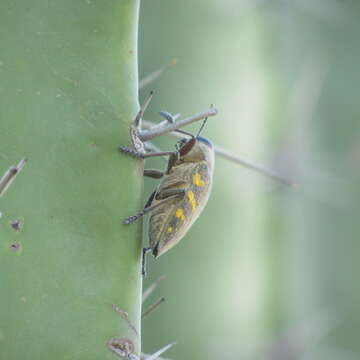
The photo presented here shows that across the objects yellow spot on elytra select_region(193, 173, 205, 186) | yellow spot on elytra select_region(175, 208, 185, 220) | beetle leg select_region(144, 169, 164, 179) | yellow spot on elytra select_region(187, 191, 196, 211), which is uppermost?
beetle leg select_region(144, 169, 164, 179)

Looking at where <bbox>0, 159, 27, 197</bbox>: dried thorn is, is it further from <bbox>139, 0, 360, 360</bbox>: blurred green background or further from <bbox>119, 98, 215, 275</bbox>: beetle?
<bbox>139, 0, 360, 360</bbox>: blurred green background

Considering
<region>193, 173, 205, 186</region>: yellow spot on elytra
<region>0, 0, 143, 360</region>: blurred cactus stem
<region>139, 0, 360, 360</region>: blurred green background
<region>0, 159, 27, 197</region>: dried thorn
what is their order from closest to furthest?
<region>0, 159, 27, 197</region>: dried thorn → <region>0, 0, 143, 360</region>: blurred cactus stem → <region>193, 173, 205, 186</region>: yellow spot on elytra → <region>139, 0, 360, 360</region>: blurred green background

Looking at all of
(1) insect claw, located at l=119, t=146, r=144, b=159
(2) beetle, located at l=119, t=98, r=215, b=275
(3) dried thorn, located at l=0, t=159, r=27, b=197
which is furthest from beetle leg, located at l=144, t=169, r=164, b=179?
(3) dried thorn, located at l=0, t=159, r=27, b=197

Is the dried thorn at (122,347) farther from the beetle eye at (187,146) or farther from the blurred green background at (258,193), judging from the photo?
the blurred green background at (258,193)

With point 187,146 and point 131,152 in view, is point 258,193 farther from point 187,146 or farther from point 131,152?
point 131,152

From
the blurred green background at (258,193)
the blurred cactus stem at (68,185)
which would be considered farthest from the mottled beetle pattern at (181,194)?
the blurred green background at (258,193)

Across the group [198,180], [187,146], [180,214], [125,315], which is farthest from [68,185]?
[187,146]

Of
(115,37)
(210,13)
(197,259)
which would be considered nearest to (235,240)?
(197,259)

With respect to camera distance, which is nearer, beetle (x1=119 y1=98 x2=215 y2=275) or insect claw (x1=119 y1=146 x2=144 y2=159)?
insect claw (x1=119 y1=146 x2=144 y2=159)
